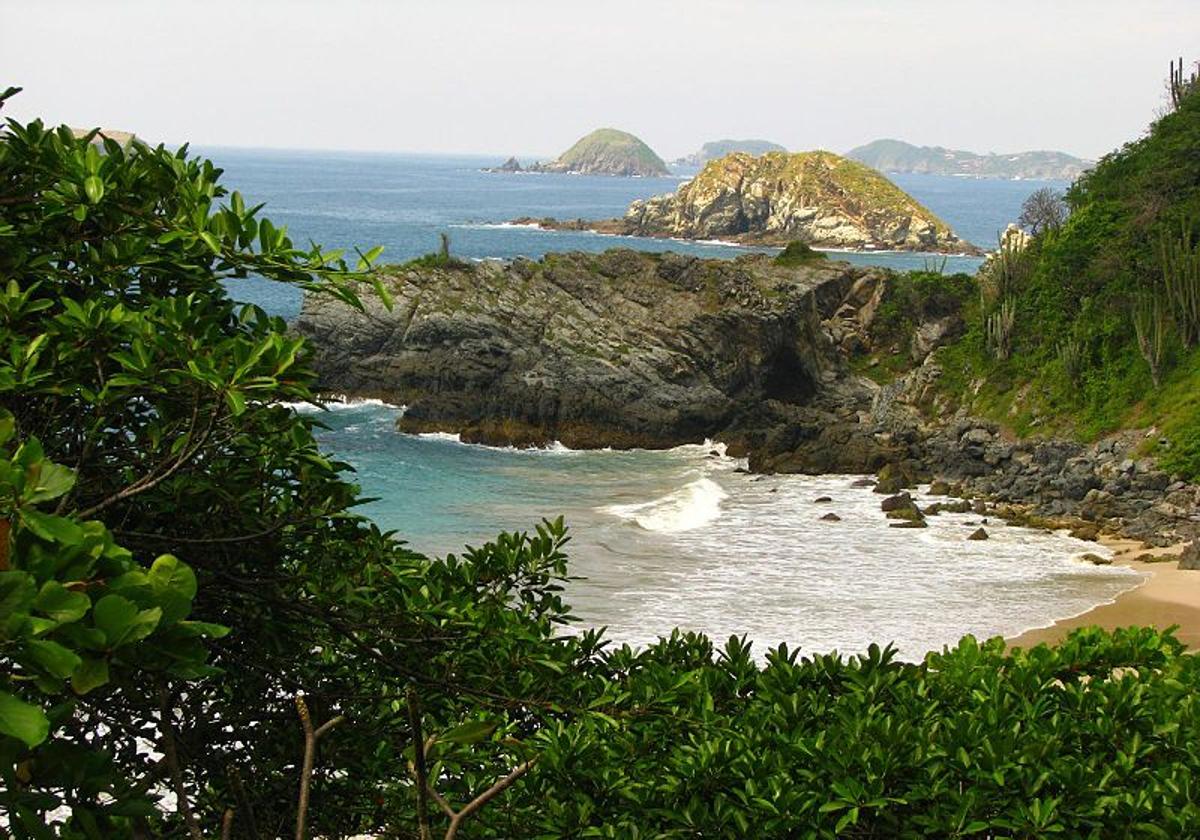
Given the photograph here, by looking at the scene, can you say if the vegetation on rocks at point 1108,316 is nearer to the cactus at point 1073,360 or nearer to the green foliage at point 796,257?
the cactus at point 1073,360

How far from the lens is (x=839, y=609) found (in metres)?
23.7

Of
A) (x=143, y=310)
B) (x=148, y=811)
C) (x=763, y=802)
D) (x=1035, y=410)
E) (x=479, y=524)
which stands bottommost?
(x=479, y=524)

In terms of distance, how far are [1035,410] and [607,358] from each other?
46.0ft

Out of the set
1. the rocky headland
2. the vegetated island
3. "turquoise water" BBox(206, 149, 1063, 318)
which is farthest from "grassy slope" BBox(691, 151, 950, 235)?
the rocky headland

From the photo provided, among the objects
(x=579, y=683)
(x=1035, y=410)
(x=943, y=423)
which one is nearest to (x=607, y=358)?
(x=943, y=423)

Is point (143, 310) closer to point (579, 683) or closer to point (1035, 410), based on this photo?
point (579, 683)

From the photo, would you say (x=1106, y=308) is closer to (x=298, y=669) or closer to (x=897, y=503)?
(x=897, y=503)

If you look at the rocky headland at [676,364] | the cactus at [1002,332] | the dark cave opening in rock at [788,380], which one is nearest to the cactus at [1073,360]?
the rocky headland at [676,364]

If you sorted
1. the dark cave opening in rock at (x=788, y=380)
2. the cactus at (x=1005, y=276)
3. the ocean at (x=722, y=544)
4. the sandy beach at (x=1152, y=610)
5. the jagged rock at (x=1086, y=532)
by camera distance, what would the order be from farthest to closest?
the dark cave opening in rock at (x=788, y=380), the cactus at (x=1005, y=276), the jagged rock at (x=1086, y=532), the ocean at (x=722, y=544), the sandy beach at (x=1152, y=610)

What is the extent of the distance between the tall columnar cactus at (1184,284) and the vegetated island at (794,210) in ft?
232

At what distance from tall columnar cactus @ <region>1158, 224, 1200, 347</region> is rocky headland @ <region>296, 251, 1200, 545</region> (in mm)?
4458

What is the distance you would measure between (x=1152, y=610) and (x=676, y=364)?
20.8 meters

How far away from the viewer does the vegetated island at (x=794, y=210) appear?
109 metres

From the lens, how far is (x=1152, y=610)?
75.8ft
